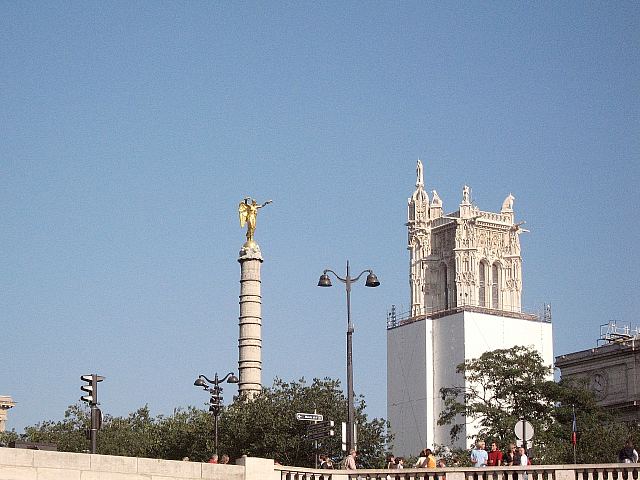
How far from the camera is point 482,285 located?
122 metres

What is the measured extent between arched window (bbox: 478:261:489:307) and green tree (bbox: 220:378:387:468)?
51297 mm

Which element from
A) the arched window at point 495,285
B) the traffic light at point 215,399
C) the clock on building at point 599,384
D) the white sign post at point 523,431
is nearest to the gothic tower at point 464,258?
the arched window at point 495,285

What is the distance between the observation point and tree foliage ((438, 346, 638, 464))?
220ft

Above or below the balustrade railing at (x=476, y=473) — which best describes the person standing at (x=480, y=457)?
above

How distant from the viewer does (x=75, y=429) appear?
3474 inches

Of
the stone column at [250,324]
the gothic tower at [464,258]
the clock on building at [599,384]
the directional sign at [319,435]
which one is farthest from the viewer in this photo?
the gothic tower at [464,258]

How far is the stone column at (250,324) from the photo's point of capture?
269ft

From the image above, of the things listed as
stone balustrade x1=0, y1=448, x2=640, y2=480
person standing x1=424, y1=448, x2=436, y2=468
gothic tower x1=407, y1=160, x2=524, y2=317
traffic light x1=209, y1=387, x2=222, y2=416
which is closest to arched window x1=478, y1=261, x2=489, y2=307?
gothic tower x1=407, y1=160, x2=524, y2=317

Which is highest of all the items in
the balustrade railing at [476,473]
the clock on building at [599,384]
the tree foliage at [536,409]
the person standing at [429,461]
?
the clock on building at [599,384]

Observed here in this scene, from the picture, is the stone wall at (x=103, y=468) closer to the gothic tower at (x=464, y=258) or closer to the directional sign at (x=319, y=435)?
the directional sign at (x=319, y=435)

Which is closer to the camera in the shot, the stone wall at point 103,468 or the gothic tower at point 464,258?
the stone wall at point 103,468

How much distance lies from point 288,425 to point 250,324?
17.4 meters

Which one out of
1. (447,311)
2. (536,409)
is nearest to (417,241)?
(447,311)

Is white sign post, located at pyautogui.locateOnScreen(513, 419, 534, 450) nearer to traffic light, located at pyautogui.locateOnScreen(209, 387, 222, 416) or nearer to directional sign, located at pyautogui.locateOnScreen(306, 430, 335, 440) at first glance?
directional sign, located at pyautogui.locateOnScreen(306, 430, 335, 440)
